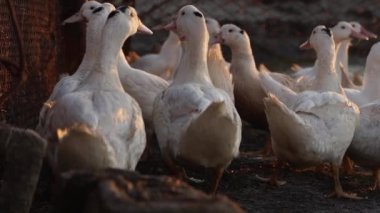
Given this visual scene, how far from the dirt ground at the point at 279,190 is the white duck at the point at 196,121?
30 cm

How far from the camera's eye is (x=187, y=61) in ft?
17.3

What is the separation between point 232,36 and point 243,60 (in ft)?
0.70

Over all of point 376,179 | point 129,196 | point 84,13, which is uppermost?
point 129,196

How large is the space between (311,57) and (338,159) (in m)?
7.04

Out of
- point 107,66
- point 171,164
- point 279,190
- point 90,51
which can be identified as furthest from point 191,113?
point 90,51

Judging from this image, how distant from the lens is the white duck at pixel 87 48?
4.90m

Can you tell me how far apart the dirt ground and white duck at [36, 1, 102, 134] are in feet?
2.23

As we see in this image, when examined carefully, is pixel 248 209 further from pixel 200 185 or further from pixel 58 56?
pixel 58 56

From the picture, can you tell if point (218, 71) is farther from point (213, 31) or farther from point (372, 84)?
point (372, 84)

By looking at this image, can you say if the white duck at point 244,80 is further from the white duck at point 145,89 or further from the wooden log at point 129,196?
the wooden log at point 129,196

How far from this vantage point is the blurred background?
185 inches

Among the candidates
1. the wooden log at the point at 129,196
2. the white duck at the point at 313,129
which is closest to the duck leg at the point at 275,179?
the white duck at the point at 313,129

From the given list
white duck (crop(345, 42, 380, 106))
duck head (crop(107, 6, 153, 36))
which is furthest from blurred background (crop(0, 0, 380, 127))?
white duck (crop(345, 42, 380, 106))

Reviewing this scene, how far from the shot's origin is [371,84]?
6.41 metres
